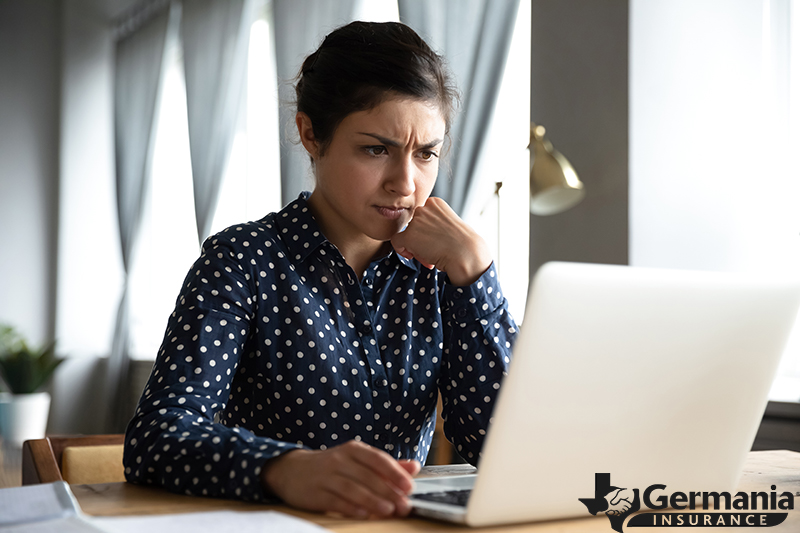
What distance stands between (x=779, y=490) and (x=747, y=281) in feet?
1.20

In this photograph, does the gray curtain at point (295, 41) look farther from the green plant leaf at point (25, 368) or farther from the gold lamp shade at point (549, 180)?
the green plant leaf at point (25, 368)

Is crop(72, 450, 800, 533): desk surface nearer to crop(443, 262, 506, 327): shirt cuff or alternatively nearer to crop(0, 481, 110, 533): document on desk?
crop(0, 481, 110, 533): document on desk

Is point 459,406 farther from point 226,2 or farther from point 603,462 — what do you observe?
point 226,2

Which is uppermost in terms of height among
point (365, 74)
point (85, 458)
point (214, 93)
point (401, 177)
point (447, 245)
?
point (214, 93)

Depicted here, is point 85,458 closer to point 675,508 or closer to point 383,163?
point 383,163

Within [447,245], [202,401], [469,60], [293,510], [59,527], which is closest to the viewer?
[59,527]

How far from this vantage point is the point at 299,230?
4.02 feet

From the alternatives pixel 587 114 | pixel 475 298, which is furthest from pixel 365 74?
pixel 587 114

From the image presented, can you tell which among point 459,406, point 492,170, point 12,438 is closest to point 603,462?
point 459,406

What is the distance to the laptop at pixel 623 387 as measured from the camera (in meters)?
0.57

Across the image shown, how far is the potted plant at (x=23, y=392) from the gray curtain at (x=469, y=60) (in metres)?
3.57

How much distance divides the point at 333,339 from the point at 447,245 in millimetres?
228

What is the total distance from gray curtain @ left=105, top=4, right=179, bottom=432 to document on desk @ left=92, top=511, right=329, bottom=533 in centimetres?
499

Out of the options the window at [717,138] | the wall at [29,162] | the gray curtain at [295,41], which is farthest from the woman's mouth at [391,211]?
the wall at [29,162]
